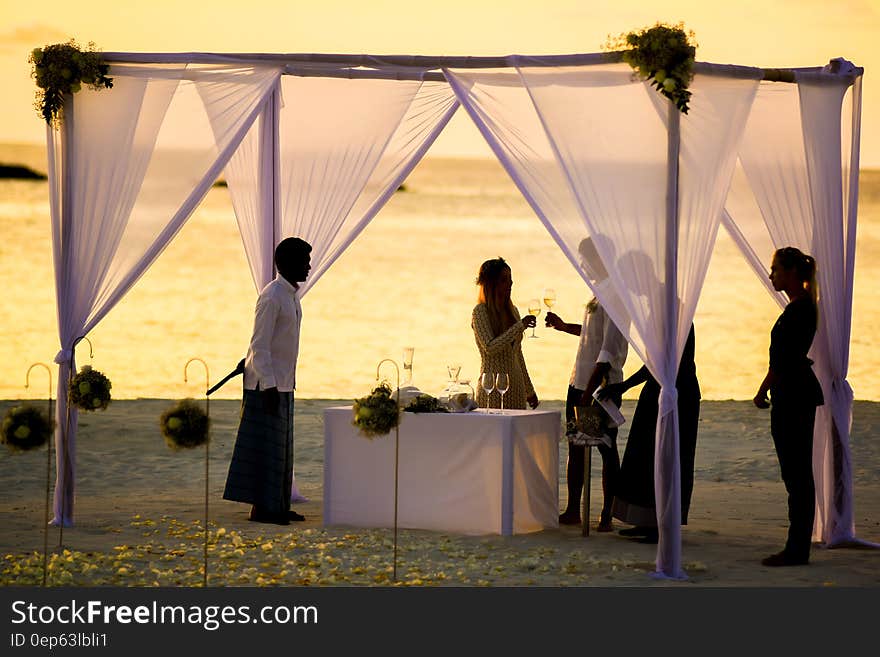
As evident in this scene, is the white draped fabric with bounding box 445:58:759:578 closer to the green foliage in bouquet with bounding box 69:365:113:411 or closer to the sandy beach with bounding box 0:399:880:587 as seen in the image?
the sandy beach with bounding box 0:399:880:587

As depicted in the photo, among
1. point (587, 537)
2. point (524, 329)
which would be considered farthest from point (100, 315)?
point (587, 537)

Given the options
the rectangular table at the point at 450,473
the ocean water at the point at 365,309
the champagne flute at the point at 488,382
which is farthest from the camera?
the ocean water at the point at 365,309

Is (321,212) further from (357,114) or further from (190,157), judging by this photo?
(190,157)

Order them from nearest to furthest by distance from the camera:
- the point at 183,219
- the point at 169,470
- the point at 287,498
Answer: the point at 183,219, the point at 287,498, the point at 169,470

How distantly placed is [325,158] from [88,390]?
95.6 inches

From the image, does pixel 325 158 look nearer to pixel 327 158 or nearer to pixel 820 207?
pixel 327 158

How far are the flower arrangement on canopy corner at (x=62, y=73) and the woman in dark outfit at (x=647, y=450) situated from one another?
321 centimetres

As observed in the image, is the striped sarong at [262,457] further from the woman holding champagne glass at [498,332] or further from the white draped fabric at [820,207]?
the white draped fabric at [820,207]

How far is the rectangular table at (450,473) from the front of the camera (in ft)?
26.8

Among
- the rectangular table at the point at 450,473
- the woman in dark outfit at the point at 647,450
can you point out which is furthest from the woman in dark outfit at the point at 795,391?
the rectangular table at the point at 450,473

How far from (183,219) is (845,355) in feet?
12.0

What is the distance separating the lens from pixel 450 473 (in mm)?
8258

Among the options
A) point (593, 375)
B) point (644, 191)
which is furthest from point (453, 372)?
point (644, 191)

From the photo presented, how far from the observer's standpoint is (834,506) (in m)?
8.38
